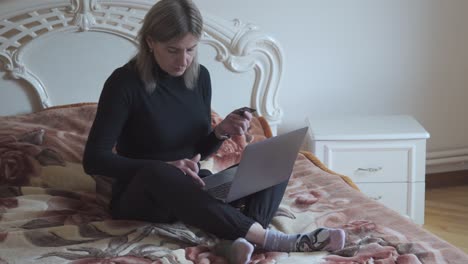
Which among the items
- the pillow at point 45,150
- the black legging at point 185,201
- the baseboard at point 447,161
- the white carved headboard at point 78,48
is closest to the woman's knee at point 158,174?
the black legging at point 185,201

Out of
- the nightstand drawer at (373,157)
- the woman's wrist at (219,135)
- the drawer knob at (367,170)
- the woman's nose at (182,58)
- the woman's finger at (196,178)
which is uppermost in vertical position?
the woman's nose at (182,58)

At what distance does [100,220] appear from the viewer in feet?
6.47

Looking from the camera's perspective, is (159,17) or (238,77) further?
(238,77)

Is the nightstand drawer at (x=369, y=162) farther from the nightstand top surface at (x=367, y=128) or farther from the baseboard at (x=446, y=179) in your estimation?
the baseboard at (x=446, y=179)

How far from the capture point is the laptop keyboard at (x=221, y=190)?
6.22ft

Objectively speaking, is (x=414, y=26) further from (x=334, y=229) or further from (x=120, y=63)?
(x=334, y=229)

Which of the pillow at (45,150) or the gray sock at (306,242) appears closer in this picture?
the gray sock at (306,242)

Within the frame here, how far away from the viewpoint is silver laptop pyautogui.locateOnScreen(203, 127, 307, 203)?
→ 1757 mm

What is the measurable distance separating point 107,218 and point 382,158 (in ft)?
3.99

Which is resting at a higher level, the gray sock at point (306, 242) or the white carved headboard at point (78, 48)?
the white carved headboard at point (78, 48)

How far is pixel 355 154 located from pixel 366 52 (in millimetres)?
593

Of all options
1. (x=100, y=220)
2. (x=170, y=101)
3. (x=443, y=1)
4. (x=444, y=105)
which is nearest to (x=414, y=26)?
(x=443, y=1)

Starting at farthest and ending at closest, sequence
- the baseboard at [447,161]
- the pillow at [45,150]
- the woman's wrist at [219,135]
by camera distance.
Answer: the baseboard at [447,161], the pillow at [45,150], the woman's wrist at [219,135]

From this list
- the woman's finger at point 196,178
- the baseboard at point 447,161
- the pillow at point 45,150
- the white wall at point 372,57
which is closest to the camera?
the woman's finger at point 196,178
